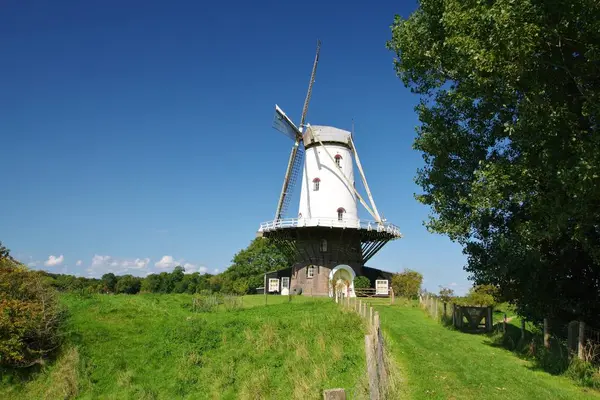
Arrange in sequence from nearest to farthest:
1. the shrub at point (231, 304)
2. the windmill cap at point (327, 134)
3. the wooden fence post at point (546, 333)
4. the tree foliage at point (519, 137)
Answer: the tree foliage at point (519, 137)
the wooden fence post at point (546, 333)
the shrub at point (231, 304)
the windmill cap at point (327, 134)

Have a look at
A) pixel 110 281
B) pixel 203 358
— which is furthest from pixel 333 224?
pixel 110 281

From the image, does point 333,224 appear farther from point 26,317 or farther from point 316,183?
point 26,317

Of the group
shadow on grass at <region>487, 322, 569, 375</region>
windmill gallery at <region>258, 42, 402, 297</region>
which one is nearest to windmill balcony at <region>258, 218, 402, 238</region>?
windmill gallery at <region>258, 42, 402, 297</region>

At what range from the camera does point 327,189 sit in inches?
1565

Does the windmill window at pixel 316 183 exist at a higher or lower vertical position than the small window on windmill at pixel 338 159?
lower

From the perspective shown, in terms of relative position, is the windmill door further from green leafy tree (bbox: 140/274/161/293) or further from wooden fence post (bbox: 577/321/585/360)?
wooden fence post (bbox: 577/321/585/360)

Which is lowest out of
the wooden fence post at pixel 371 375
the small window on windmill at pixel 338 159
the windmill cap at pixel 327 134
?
the wooden fence post at pixel 371 375

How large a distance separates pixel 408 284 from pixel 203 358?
23.3m

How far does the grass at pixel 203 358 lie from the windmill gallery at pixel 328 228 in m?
15.9

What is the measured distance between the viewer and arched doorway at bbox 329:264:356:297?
37875 millimetres

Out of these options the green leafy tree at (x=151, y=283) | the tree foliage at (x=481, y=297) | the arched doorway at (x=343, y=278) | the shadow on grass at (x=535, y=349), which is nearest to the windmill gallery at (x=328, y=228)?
the arched doorway at (x=343, y=278)

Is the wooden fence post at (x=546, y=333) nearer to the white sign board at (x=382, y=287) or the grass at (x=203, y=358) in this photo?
the grass at (x=203, y=358)

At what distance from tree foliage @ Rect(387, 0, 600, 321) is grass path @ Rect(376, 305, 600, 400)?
9.66ft

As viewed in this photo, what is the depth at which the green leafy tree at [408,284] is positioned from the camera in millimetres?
37356
